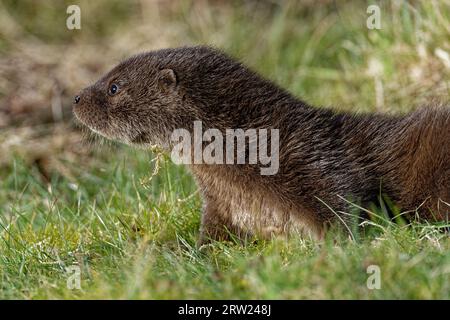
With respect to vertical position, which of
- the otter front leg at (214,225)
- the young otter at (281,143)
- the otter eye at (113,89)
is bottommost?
the otter front leg at (214,225)

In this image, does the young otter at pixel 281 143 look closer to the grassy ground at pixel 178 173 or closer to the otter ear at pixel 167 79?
the otter ear at pixel 167 79

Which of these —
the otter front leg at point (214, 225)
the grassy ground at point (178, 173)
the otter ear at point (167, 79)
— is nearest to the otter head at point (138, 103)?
the otter ear at point (167, 79)

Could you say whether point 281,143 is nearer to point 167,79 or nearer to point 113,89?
point 167,79

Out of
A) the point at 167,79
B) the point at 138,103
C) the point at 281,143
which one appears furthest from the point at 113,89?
the point at 281,143

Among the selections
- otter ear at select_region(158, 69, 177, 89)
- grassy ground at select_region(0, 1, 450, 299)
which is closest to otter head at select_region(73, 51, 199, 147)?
otter ear at select_region(158, 69, 177, 89)

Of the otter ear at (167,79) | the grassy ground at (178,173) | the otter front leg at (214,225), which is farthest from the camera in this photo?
the otter ear at (167,79)

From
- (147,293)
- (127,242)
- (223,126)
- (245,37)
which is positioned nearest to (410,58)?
(245,37)

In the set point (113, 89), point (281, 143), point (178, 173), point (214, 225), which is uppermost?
point (113, 89)
